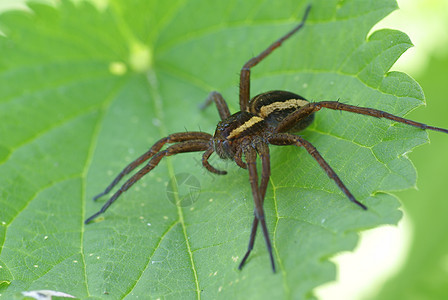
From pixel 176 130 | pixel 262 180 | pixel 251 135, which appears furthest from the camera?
pixel 176 130

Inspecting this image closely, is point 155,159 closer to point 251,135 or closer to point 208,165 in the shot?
point 208,165

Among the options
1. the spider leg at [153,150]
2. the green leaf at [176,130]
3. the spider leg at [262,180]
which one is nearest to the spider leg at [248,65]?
the green leaf at [176,130]

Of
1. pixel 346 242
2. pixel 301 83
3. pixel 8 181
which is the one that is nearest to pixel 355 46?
pixel 301 83

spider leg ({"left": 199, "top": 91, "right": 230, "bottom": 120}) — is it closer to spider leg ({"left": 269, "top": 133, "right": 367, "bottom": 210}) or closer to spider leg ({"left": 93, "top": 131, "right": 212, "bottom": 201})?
spider leg ({"left": 93, "top": 131, "right": 212, "bottom": 201})

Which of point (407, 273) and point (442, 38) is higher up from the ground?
point (442, 38)

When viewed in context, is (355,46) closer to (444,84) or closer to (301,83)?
(301,83)

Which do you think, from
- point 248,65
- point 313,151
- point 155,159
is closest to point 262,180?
point 313,151
